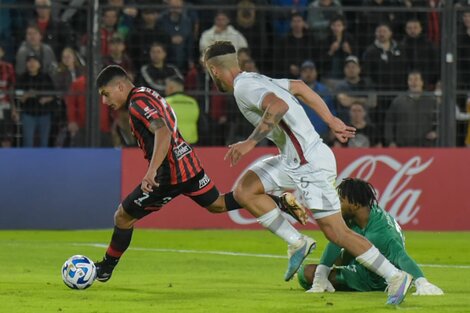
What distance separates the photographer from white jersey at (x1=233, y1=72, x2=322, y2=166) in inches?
391

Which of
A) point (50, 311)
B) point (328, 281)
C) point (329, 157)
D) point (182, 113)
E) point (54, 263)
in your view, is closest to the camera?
point (50, 311)

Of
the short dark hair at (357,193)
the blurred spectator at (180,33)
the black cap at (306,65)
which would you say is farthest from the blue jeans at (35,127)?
the short dark hair at (357,193)

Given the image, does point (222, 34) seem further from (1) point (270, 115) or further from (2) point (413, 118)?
(1) point (270, 115)

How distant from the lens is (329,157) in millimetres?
9984

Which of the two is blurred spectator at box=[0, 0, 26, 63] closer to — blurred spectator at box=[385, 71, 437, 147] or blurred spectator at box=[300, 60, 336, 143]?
blurred spectator at box=[300, 60, 336, 143]

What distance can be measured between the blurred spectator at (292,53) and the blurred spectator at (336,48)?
0.23 meters

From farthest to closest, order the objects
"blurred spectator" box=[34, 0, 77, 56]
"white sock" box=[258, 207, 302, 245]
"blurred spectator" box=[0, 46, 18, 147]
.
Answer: "blurred spectator" box=[34, 0, 77, 56] → "blurred spectator" box=[0, 46, 18, 147] → "white sock" box=[258, 207, 302, 245]

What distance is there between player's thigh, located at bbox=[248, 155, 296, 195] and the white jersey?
0.38 meters

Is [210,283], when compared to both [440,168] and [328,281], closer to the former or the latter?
[328,281]

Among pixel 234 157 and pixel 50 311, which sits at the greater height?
pixel 234 157

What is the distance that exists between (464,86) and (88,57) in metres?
5.72

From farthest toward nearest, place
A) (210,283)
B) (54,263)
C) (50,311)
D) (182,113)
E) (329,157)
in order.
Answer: (182,113)
(54,263)
(210,283)
(329,157)
(50,311)

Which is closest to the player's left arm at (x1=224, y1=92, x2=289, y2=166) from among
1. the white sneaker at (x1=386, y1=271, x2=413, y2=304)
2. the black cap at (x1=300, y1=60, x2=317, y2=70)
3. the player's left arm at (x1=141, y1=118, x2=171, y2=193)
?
the player's left arm at (x1=141, y1=118, x2=171, y2=193)

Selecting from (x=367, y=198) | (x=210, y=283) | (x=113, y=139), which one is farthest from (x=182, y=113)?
(x=367, y=198)
